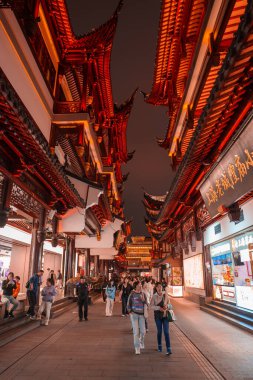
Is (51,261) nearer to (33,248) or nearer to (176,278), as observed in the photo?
(176,278)

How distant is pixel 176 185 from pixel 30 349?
25.8 ft

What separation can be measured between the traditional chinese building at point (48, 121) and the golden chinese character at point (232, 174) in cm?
479

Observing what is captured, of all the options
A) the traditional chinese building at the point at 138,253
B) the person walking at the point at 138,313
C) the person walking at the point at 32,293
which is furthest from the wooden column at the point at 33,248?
the traditional chinese building at the point at 138,253

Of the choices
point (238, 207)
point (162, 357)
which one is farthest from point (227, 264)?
point (162, 357)

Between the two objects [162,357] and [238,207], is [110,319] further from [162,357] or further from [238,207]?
[238,207]

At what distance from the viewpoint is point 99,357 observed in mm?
6254

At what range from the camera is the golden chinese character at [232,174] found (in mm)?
7331

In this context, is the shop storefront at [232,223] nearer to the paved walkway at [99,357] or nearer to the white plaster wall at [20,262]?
the paved walkway at [99,357]

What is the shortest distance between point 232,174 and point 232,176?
0.30 feet

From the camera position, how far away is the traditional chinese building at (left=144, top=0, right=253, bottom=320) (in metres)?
5.78

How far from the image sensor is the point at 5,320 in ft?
28.1

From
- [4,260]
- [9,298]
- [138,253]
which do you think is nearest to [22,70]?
[9,298]

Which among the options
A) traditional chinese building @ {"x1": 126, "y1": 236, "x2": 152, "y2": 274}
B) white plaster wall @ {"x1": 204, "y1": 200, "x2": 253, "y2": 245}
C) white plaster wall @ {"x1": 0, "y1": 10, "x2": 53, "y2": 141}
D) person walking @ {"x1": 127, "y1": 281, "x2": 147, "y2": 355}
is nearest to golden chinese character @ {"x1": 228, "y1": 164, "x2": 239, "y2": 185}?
white plaster wall @ {"x1": 204, "y1": 200, "x2": 253, "y2": 245}

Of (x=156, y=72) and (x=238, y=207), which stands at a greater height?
(x=156, y=72)
